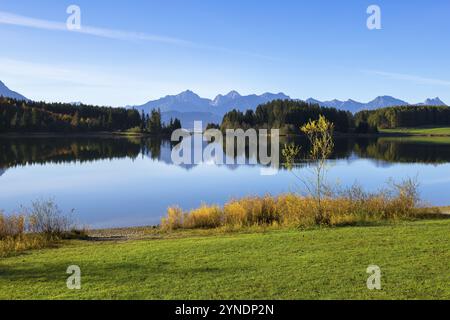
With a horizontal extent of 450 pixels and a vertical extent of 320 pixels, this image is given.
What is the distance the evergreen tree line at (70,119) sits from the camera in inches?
5133

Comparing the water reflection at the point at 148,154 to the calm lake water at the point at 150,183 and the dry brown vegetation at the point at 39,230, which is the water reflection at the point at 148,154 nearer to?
the calm lake water at the point at 150,183

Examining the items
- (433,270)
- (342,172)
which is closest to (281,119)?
(342,172)

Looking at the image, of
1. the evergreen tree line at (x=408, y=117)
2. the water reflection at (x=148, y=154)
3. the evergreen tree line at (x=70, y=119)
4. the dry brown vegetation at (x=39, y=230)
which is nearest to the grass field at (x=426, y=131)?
the evergreen tree line at (x=408, y=117)

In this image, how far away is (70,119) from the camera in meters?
157

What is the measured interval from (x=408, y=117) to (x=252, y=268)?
617ft

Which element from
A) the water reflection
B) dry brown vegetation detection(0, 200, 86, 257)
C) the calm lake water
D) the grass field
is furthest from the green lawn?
the grass field

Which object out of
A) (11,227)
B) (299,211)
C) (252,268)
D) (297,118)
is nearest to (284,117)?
(297,118)

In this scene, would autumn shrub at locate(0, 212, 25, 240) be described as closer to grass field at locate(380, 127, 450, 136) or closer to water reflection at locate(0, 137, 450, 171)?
water reflection at locate(0, 137, 450, 171)

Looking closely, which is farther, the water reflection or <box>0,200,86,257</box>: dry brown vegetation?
the water reflection

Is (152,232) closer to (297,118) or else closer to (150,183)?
(150,183)

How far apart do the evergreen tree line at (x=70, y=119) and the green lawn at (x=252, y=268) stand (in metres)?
125

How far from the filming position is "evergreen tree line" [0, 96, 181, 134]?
13038 centimetres

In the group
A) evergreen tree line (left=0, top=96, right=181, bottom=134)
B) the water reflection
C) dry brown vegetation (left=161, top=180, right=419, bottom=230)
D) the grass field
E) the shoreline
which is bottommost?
the shoreline

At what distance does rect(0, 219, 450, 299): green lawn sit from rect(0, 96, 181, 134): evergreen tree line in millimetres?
124776
